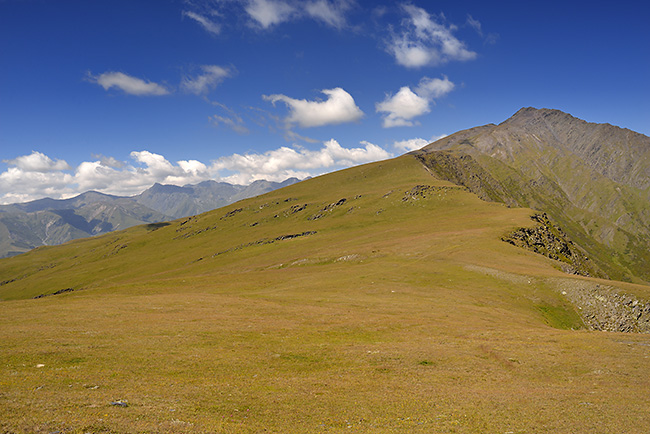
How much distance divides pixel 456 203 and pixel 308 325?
5784 inches

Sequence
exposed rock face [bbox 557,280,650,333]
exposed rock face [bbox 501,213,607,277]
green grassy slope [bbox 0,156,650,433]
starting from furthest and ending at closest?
exposed rock face [bbox 501,213,607,277] → exposed rock face [bbox 557,280,650,333] → green grassy slope [bbox 0,156,650,433]

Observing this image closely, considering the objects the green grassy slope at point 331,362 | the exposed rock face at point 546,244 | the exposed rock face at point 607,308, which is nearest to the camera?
the green grassy slope at point 331,362

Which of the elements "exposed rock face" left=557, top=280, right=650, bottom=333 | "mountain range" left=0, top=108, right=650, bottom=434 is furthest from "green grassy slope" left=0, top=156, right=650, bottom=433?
"exposed rock face" left=557, top=280, right=650, bottom=333

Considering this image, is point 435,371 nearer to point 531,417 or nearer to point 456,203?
point 531,417

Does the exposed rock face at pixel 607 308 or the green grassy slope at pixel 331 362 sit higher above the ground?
the green grassy slope at pixel 331 362

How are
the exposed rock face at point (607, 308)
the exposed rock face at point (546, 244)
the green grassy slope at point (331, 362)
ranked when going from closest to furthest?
the green grassy slope at point (331, 362) < the exposed rock face at point (607, 308) < the exposed rock face at point (546, 244)

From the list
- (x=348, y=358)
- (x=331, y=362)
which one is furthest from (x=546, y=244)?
(x=331, y=362)

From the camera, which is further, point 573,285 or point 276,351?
point 573,285

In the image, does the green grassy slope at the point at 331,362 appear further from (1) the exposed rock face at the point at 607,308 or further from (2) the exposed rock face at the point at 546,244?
(2) the exposed rock face at the point at 546,244

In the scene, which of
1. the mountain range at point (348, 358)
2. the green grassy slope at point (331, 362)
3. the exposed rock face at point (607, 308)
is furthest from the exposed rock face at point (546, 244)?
the exposed rock face at point (607, 308)

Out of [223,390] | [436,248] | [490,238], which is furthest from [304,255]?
[223,390]

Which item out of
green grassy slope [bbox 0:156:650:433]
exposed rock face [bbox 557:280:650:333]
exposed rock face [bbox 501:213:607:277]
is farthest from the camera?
exposed rock face [bbox 501:213:607:277]

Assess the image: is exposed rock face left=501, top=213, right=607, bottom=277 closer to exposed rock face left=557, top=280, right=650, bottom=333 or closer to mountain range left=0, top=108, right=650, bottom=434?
mountain range left=0, top=108, right=650, bottom=434

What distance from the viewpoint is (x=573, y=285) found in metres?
67.0
